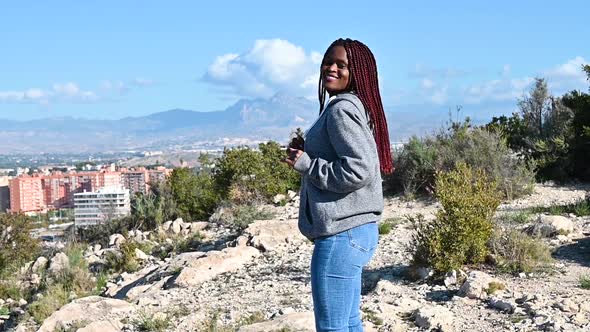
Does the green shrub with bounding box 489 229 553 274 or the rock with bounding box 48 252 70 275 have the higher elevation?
the green shrub with bounding box 489 229 553 274

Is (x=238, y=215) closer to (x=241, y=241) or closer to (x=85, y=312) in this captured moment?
(x=241, y=241)

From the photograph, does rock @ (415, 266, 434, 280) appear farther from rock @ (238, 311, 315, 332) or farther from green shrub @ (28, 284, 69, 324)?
green shrub @ (28, 284, 69, 324)

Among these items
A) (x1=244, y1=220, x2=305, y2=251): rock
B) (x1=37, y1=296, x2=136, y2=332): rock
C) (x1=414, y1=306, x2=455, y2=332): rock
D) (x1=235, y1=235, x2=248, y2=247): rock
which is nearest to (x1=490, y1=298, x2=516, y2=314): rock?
(x1=414, y1=306, x2=455, y2=332): rock

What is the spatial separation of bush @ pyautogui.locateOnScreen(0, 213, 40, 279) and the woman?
10.7 meters

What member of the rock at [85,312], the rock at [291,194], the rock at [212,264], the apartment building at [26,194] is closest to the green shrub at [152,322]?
the rock at [85,312]

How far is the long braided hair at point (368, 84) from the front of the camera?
10.9ft

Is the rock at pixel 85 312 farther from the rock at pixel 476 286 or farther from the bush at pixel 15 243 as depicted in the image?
the bush at pixel 15 243

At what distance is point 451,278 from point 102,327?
11.1 feet

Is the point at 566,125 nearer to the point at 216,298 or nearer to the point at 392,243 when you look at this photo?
the point at 392,243

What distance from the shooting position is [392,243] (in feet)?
31.0

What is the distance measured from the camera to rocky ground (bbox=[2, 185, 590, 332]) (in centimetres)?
582

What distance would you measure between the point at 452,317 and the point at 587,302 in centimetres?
118

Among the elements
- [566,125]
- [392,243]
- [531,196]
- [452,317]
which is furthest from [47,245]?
[566,125]

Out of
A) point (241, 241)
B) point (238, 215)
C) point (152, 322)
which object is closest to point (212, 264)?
point (241, 241)
